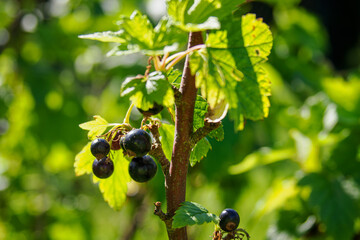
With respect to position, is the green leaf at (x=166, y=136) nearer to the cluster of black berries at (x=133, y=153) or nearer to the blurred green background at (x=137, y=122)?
the cluster of black berries at (x=133, y=153)

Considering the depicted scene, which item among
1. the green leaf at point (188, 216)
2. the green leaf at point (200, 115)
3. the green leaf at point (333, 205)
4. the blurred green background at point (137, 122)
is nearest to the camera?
the green leaf at point (188, 216)

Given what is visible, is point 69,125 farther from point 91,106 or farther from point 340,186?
point 340,186

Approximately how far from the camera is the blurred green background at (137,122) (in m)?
1.41

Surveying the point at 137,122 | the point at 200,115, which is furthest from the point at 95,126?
the point at 137,122

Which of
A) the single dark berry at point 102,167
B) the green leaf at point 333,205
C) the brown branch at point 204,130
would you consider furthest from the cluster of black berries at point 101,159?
the green leaf at point 333,205

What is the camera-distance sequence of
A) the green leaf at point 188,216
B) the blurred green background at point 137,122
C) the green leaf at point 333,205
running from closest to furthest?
the green leaf at point 188,216 < the green leaf at point 333,205 < the blurred green background at point 137,122

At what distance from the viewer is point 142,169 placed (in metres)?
0.57

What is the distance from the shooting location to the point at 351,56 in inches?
153

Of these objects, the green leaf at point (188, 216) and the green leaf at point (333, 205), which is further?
the green leaf at point (333, 205)

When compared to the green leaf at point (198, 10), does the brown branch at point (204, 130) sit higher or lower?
lower

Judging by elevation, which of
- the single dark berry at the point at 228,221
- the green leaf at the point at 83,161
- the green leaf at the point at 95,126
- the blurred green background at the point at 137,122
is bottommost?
the blurred green background at the point at 137,122

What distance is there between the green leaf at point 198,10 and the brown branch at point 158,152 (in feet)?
0.51

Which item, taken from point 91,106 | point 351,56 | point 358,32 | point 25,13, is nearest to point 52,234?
point 91,106

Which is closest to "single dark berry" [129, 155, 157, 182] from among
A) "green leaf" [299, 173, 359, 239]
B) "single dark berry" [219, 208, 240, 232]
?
"single dark berry" [219, 208, 240, 232]
